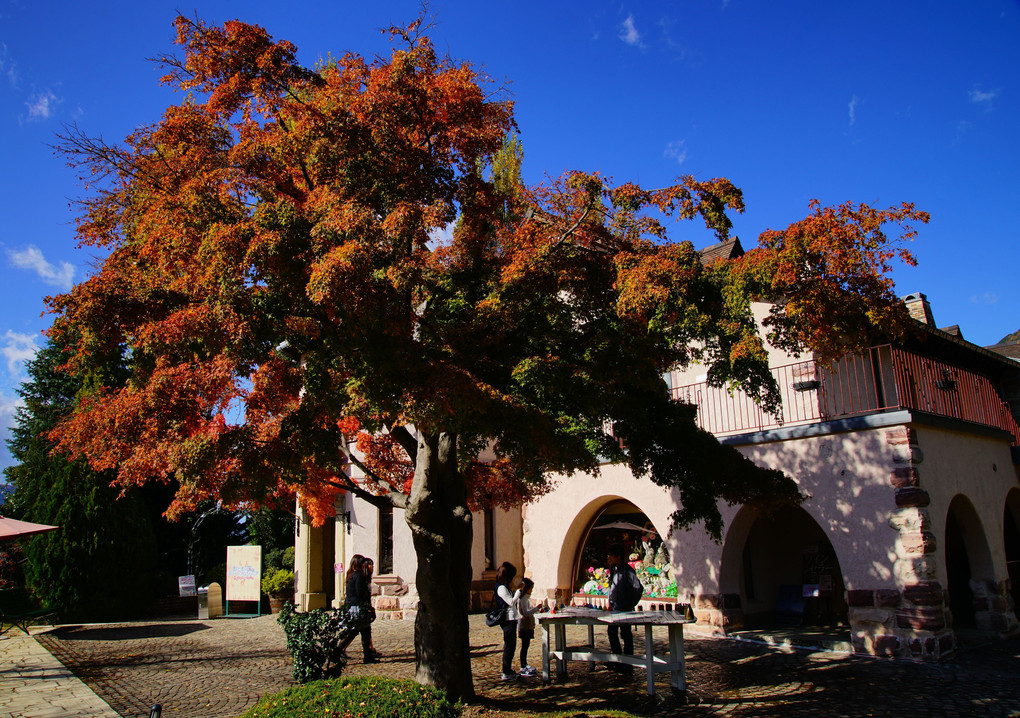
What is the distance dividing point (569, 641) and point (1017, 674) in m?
6.39

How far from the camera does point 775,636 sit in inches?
476

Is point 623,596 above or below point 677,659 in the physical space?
above

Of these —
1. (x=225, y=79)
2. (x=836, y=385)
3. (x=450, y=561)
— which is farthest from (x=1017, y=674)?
(x=225, y=79)

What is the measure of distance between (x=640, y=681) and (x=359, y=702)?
5645 millimetres

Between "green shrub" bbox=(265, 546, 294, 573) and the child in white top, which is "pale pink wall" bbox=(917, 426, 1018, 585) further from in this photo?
"green shrub" bbox=(265, 546, 294, 573)

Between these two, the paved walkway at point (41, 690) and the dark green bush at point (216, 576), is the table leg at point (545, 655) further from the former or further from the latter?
the dark green bush at point (216, 576)

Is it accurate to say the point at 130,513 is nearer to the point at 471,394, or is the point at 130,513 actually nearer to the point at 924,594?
the point at 471,394

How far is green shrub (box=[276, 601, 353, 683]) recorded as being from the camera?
9227 millimetres

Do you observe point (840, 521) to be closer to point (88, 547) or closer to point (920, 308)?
point (920, 308)

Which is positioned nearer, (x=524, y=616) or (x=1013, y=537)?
(x=524, y=616)

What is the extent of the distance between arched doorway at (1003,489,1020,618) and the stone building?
37 mm

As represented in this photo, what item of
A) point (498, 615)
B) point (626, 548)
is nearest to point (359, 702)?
point (498, 615)

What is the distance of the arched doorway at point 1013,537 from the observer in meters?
14.5

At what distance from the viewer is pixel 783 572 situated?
15.2 metres
